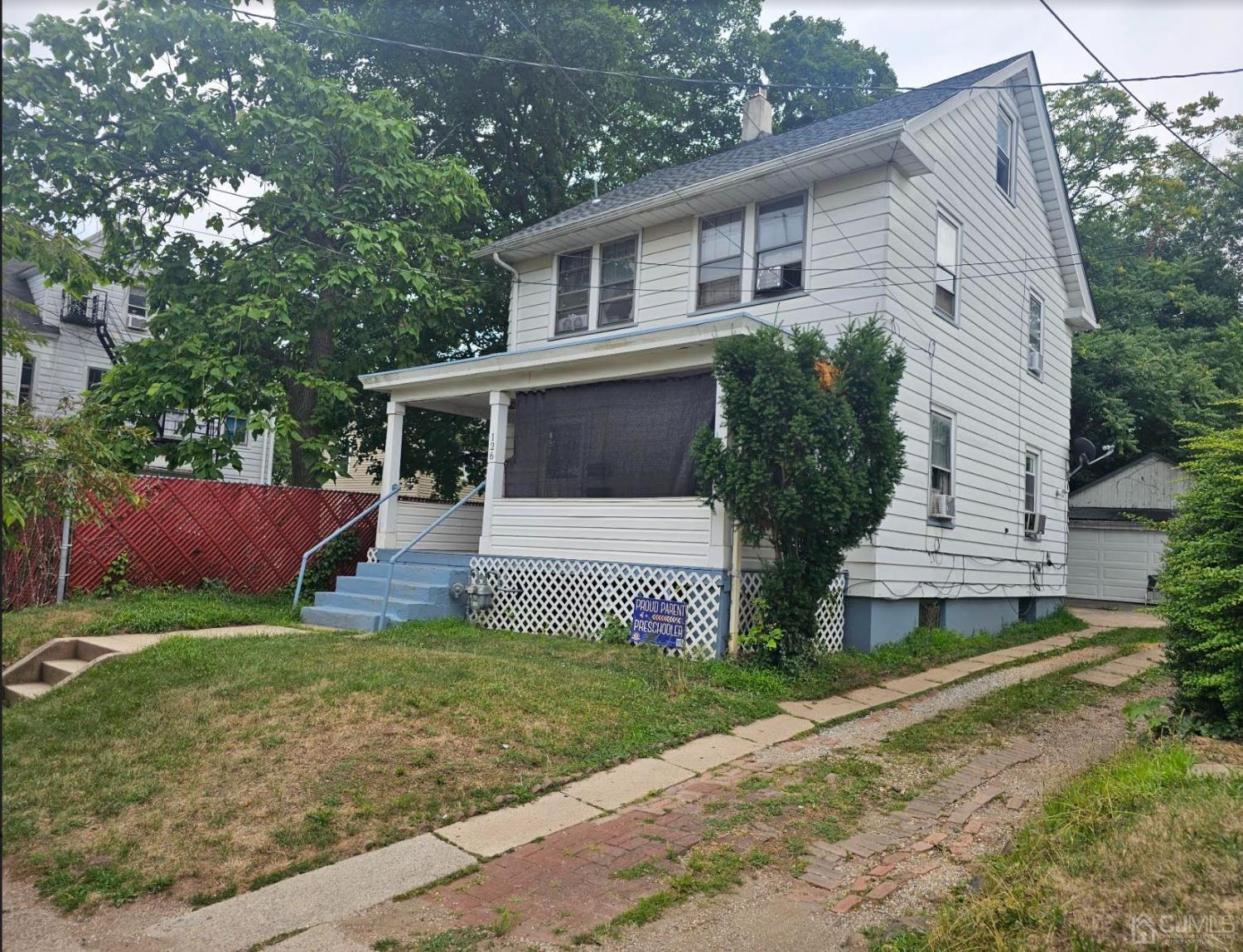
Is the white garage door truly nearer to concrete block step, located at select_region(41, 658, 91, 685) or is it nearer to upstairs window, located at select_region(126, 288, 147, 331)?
concrete block step, located at select_region(41, 658, 91, 685)

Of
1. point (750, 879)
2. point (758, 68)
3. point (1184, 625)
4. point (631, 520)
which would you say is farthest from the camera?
point (758, 68)

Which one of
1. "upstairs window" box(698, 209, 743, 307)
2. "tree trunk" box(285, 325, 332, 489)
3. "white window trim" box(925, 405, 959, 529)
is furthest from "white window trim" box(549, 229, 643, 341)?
"white window trim" box(925, 405, 959, 529)

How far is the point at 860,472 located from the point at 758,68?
1933 centimetres

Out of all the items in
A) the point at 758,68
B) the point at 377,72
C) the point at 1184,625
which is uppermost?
the point at 758,68

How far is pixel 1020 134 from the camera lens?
593 inches

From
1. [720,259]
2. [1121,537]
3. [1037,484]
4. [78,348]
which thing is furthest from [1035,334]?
[78,348]

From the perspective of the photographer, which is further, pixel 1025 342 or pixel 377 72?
pixel 377 72

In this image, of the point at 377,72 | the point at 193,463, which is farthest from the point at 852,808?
the point at 377,72

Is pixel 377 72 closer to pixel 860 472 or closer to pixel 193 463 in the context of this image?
pixel 193 463

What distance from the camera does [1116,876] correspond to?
3299 millimetres

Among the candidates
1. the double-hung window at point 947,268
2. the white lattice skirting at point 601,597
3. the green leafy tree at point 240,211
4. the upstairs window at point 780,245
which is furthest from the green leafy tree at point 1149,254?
the green leafy tree at point 240,211

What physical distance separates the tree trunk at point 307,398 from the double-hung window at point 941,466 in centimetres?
964

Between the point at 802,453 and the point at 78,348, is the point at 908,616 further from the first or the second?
the point at 78,348

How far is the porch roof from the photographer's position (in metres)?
9.42
